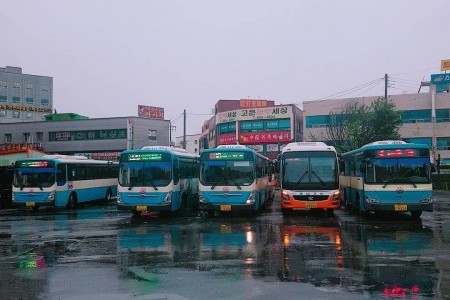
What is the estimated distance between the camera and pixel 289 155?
65.4 ft

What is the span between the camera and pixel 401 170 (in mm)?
17969

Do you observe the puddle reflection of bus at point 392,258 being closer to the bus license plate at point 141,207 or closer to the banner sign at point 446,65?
the bus license plate at point 141,207

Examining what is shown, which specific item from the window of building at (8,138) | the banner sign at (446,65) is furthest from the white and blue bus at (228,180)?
the window of building at (8,138)

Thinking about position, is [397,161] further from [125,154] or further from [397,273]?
[125,154]

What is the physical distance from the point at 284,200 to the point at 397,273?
10420 mm

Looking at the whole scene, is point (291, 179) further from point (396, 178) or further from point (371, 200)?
point (396, 178)

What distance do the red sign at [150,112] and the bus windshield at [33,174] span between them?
155 feet

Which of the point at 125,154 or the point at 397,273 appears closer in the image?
the point at 397,273

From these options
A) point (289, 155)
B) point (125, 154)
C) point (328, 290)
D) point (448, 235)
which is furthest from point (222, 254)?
point (125, 154)

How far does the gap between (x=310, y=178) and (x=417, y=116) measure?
39.6m

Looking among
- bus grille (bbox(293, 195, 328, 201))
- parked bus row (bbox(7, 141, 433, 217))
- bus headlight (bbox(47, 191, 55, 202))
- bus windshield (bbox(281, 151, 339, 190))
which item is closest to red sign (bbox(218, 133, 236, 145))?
bus headlight (bbox(47, 191, 55, 202))

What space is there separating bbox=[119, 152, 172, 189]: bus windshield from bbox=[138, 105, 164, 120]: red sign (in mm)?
52584

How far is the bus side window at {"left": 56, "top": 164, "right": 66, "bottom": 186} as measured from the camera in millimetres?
25766

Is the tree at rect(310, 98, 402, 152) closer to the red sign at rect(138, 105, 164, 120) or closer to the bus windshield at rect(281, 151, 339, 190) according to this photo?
the bus windshield at rect(281, 151, 339, 190)
